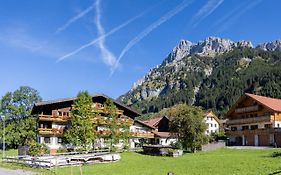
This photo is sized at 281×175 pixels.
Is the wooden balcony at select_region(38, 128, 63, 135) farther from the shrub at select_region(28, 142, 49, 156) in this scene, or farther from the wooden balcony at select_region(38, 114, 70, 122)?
the shrub at select_region(28, 142, 49, 156)

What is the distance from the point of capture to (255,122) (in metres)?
78.6

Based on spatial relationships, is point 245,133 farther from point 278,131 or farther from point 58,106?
point 58,106

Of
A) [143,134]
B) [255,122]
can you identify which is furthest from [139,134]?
[255,122]

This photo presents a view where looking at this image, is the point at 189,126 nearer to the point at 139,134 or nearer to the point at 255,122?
the point at 139,134

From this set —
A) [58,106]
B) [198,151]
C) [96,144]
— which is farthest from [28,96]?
[198,151]

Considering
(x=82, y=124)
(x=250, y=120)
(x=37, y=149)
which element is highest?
(x=250, y=120)

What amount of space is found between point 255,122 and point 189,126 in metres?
23.6

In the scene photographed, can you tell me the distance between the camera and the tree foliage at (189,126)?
5978 centimetres

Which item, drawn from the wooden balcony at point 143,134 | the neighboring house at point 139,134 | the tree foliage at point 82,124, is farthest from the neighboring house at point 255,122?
the tree foliage at point 82,124

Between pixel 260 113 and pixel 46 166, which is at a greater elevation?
pixel 260 113

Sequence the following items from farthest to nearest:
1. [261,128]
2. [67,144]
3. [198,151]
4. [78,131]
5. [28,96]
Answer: [28,96]
[261,128]
[67,144]
[78,131]
[198,151]

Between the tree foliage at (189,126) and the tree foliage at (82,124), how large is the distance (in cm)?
1332

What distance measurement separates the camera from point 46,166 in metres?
41.8

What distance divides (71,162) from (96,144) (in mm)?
Answer: 26461
